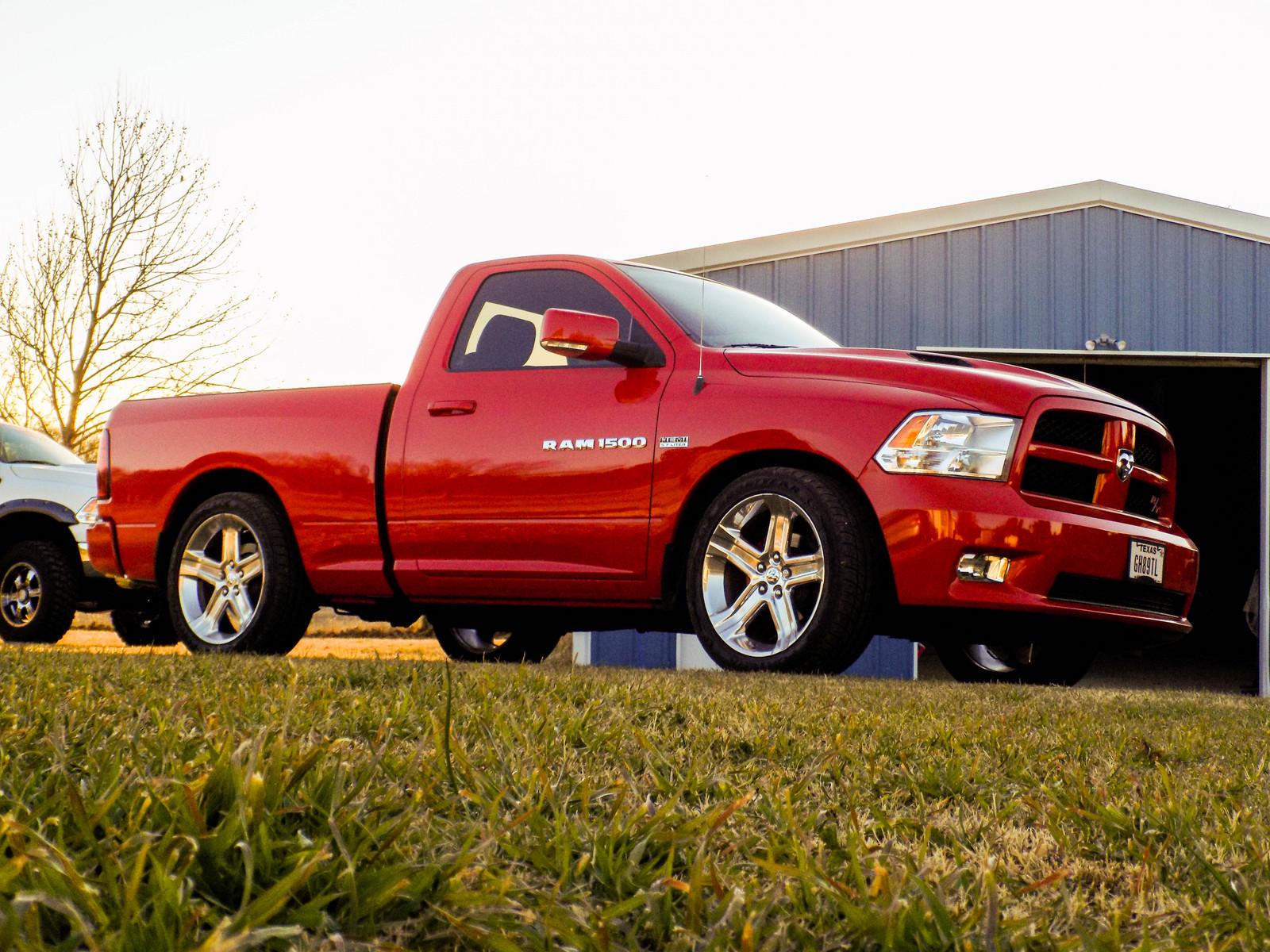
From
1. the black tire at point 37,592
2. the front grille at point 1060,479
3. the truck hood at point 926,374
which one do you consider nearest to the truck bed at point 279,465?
the truck hood at point 926,374

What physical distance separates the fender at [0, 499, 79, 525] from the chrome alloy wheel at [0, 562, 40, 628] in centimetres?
43

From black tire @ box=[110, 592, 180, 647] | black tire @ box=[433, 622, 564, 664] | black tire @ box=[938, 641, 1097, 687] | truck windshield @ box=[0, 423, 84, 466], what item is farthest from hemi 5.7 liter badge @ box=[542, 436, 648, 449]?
black tire @ box=[110, 592, 180, 647]

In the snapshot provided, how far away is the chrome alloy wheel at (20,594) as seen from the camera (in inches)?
418

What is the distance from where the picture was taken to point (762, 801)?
221cm

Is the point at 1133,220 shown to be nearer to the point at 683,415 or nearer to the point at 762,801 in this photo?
the point at 683,415

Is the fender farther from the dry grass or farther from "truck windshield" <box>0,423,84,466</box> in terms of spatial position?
the dry grass

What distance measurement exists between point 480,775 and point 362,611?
4.71 metres

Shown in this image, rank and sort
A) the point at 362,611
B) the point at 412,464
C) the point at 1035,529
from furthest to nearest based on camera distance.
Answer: the point at 362,611, the point at 412,464, the point at 1035,529

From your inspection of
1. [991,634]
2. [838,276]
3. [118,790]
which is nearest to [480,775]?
[118,790]

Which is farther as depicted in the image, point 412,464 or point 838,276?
point 838,276

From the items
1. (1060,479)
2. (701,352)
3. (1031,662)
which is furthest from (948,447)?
(1031,662)

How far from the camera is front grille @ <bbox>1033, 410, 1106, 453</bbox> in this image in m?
5.38

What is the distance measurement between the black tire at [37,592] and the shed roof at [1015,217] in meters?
5.59

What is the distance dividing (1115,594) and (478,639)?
167 inches
